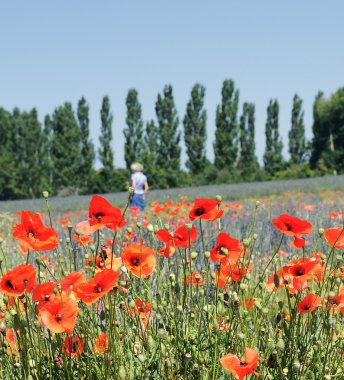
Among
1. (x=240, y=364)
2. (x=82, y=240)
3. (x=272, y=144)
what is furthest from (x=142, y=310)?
(x=272, y=144)

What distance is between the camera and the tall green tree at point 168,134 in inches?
1677

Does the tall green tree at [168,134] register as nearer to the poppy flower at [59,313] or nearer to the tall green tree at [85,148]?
the tall green tree at [85,148]

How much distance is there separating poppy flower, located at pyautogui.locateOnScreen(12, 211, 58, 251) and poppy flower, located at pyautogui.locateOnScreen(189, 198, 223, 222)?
48 centimetres

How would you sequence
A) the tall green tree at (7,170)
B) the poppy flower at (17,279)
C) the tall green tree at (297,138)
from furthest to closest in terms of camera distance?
the tall green tree at (297,138)
the tall green tree at (7,170)
the poppy flower at (17,279)

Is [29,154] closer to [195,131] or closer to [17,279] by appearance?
[195,131]

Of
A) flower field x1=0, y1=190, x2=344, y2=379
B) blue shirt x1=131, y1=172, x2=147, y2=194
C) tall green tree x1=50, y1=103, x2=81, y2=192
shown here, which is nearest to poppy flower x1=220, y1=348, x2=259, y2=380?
flower field x1=0, y1=190, x2=344, y2=379

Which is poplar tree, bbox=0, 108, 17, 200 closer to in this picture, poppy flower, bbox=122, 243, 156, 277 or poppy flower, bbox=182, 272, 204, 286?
poppy flower, bbox=182, 272, 204, 286

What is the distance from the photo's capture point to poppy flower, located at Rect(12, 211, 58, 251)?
1.72 meters

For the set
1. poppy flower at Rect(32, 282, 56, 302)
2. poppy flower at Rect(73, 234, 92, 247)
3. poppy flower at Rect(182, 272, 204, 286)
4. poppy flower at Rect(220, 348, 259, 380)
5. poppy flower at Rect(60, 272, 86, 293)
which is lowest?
poppy flower at Rect(220, 348, 259, 380)

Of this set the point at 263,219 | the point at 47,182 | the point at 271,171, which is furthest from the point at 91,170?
the point at 263,219

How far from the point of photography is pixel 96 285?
161 centimetres

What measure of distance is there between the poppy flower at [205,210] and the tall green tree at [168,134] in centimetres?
3870

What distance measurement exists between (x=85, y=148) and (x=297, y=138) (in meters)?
22.7

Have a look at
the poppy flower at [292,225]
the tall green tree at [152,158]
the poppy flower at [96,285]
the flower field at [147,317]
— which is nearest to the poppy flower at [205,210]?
the flower field at [147,317]
